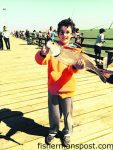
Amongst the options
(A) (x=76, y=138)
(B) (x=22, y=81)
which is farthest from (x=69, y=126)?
(B) (x=22, y=81)

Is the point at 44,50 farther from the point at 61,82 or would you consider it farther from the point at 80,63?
the point at 61,82

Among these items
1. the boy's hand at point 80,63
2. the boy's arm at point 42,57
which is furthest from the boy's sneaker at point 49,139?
the boy's hand at point 80,63

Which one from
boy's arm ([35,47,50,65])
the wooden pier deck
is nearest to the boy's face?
boy's arm ([35,47,50,65])

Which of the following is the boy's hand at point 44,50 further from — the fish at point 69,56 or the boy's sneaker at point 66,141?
the boy's sneaker at point 66,141

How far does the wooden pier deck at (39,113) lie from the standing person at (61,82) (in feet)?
1.34

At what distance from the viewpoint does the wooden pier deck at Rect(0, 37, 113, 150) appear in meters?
4.04

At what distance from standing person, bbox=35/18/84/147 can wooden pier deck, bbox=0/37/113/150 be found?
0.41 metres

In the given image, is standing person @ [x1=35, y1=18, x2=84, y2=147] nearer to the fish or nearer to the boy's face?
the boy's face

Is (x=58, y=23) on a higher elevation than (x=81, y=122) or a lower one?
higher

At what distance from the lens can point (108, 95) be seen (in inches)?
240

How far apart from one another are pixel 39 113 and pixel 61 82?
1.73m

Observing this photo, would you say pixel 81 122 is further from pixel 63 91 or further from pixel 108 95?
pixel 108 95

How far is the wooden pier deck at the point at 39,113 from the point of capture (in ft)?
13.3

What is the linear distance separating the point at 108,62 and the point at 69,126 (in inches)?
159
